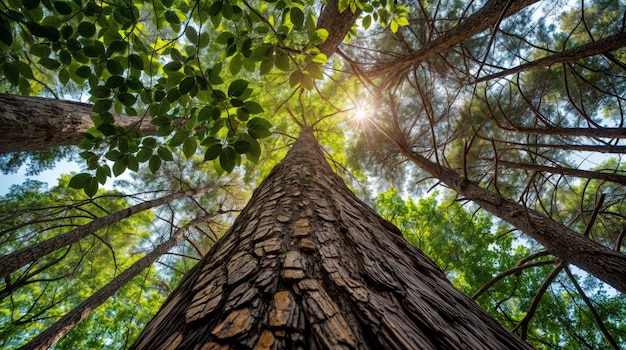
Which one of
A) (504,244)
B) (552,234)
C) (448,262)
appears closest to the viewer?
(552,234)

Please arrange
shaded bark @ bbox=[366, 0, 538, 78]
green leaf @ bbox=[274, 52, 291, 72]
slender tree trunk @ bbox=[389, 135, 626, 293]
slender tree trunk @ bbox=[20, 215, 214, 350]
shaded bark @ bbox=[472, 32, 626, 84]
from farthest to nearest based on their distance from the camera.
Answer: slender tree trunk @ bbox=[20, 215, 214, 350], shaded bark @ bbox=[366, 0, 538, 78], shaded bark @ bbox=[472, 32, 626, 84], slender tree trunk @ bbox=[389, 135, 626, 293], green leaf @ bbox=[274, 52, 291, 72]

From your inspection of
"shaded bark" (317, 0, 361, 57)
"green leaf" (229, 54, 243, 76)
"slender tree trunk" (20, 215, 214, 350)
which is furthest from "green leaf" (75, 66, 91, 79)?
"slender tree trunk" (20, 215, 214, 350)

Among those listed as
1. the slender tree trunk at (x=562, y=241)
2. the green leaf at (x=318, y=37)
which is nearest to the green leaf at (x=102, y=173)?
the green leaf at (x=318, y=37)

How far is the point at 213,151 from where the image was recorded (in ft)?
3.04

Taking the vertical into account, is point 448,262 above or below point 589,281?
below

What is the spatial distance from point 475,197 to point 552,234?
29.8 inches

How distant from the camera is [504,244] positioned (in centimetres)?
620

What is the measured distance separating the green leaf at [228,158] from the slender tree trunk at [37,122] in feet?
4.35

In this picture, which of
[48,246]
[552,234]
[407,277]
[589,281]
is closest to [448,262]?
[589,281]

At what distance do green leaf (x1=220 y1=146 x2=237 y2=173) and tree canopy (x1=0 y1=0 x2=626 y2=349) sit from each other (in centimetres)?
2

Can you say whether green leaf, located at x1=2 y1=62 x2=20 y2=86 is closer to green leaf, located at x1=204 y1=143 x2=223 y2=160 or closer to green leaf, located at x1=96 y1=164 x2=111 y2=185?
green leaf, located at x1=96 y1=164 x2=111 y2=185

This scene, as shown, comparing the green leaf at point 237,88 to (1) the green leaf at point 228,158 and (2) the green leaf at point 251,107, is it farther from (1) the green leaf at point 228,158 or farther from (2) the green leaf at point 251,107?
(1) the green leaf at point 228,158

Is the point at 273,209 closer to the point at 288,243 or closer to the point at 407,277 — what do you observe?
the point at 288,243

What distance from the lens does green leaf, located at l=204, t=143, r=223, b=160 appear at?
91 centimetres
